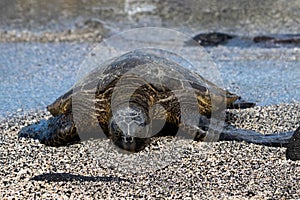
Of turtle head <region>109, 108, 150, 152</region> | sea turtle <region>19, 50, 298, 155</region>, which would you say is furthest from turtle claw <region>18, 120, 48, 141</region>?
turtle head <region>109, 108, 150, 152</region>

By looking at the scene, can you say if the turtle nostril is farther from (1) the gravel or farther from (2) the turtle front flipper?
(2) the turtle front flipper

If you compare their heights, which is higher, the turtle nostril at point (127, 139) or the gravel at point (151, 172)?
the turtle nostril at point (127, 139)

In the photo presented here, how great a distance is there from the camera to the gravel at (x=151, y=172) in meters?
3.12

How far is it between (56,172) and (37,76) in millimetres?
3535

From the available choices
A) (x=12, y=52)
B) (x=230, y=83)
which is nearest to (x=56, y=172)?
(x=230, y=83)

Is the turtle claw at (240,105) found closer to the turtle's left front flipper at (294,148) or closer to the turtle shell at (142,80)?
the turtle shell at (142,80)

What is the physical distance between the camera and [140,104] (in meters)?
3.84

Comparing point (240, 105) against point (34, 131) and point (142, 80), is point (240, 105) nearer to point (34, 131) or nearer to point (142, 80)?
point (142, 80)

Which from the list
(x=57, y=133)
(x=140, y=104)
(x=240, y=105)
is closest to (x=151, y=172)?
(x=140, y=104)

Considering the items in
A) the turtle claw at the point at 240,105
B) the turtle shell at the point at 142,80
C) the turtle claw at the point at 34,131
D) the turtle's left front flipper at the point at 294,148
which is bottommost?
the turtle claw at the point at 34,131

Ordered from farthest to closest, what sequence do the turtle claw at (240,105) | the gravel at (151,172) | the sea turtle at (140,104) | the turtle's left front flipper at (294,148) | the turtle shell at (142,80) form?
the turtle claw at (240,105) < the turtle shell at (142,80) < the sea turtle at (140,104) < the turtle's left front flipper at (294,148) < the gravel at (151,172)

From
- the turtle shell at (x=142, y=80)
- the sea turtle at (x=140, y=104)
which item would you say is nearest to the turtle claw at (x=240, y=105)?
the turtle shell at (x=142, y=80)

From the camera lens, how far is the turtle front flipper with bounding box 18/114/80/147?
390 centimetres

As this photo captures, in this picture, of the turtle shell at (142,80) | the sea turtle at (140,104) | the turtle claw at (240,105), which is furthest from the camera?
the turtle claw at (240,105)
